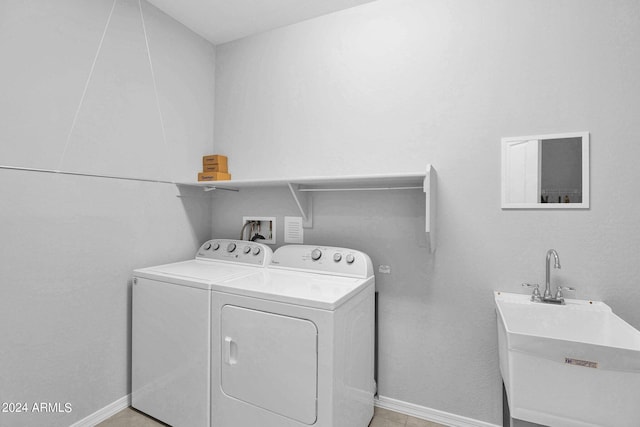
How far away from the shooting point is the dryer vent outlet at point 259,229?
239 cm

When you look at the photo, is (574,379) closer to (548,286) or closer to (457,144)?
(548,286)

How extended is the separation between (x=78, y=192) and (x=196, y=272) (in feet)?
2.62

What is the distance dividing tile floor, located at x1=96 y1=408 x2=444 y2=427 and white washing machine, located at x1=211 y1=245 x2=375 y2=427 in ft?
0.57

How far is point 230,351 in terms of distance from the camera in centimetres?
157

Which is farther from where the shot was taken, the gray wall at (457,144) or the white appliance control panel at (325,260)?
the white appliance control panel at (325,260)

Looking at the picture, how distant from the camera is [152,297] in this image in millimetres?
1841

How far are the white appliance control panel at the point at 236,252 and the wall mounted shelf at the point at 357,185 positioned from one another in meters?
0.38

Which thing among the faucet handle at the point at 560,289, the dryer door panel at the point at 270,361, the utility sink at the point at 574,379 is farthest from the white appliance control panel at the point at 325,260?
the faucet handle at the point at 560,289

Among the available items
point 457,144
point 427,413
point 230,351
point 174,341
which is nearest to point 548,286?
point 457,144

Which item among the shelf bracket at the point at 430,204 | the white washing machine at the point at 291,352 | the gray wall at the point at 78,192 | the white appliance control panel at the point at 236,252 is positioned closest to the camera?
the white washing machine at the point at 291,352

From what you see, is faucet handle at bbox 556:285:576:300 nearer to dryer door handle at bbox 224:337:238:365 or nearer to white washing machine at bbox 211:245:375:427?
white washing machine at bbox 211:245:375:427

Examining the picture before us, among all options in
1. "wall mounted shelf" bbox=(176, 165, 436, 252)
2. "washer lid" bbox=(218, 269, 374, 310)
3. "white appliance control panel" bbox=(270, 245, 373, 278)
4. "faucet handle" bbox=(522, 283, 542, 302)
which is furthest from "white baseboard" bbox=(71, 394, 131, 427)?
"faucet handle" bbox=(522, 283, 542, 302)

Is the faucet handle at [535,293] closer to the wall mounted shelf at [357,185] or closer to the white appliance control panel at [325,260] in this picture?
the wall mounted shelf at [357,185]

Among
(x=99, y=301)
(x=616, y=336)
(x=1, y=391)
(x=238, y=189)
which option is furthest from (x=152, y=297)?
(x=616, y=336)
